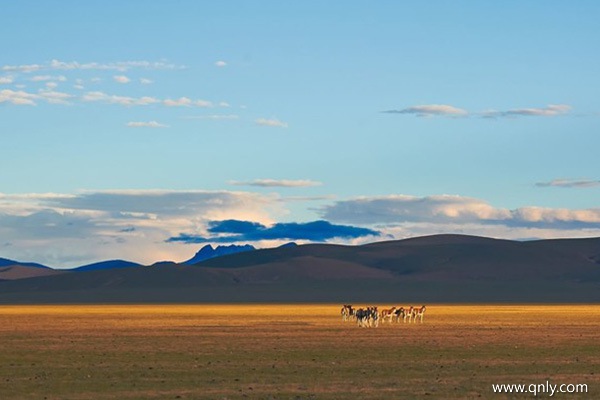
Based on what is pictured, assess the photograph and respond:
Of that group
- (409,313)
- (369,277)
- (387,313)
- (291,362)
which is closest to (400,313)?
(387,313)

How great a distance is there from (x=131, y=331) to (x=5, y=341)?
745 centimetres

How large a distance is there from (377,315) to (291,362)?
20.4 metres

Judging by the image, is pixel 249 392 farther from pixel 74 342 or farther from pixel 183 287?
pixel 183 287

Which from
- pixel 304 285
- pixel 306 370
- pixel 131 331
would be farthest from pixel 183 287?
pixel 306 370

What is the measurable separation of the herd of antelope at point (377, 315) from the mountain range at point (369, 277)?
63.6 meters

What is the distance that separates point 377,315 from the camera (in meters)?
48.1

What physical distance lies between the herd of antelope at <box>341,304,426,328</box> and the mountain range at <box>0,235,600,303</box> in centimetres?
6358

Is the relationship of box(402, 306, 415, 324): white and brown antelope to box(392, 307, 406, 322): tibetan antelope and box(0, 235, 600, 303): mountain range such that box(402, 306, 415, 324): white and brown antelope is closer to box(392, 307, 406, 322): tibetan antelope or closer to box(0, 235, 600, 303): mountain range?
box(392, 307, 406, 322): tibetan antelope

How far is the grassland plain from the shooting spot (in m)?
21.8

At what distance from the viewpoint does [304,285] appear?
15375cm

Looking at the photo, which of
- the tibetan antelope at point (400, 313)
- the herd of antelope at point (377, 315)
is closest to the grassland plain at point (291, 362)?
the herd of antelope at point (377, 315)

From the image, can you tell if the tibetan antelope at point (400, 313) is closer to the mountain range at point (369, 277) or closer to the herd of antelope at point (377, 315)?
the herd of antelope at point (377, 315)

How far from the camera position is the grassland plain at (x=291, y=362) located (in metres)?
21.8

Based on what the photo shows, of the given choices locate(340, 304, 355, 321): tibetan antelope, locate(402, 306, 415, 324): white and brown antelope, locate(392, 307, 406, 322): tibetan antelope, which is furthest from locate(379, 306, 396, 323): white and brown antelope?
locate(340, 304, 355, 321): tibetan antelope
